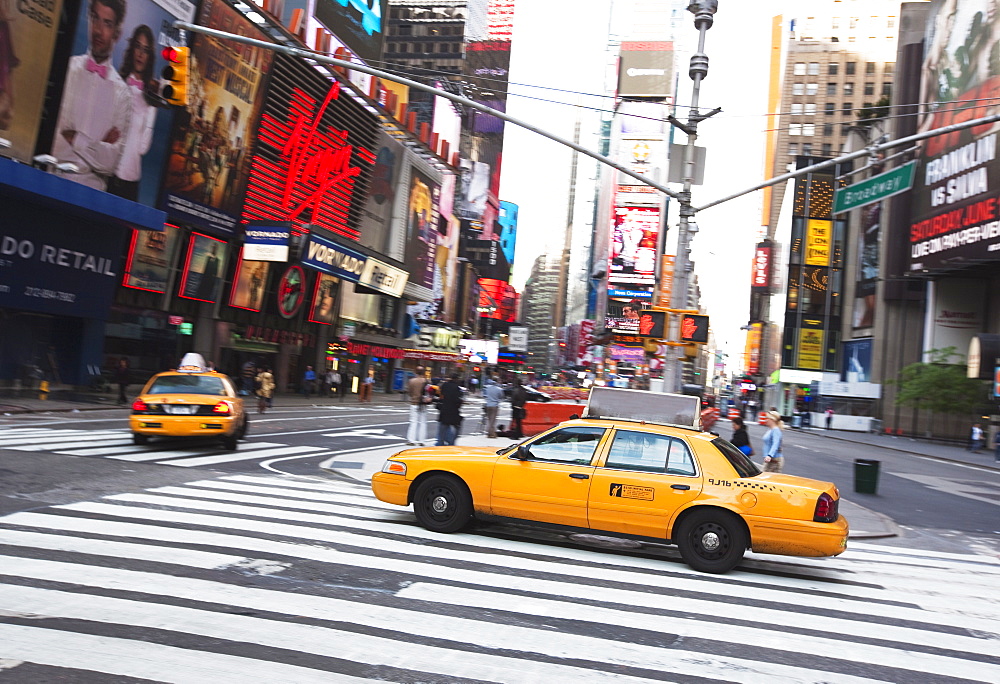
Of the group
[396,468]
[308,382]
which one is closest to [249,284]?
[308,382]

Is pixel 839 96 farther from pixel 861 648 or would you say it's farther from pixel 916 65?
pixel 861 648

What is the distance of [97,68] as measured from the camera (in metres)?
26.1

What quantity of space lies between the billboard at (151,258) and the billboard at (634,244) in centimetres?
7967

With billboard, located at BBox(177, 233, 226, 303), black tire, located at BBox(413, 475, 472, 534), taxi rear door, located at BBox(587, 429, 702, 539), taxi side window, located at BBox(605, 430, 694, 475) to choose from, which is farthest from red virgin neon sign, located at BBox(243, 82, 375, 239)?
taxi rear door, located at BBox(587, 429, 702, 539)

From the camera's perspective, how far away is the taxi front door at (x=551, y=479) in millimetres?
8516

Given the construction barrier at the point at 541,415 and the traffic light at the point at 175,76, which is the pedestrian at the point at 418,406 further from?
the traffic light at the point at 175,76

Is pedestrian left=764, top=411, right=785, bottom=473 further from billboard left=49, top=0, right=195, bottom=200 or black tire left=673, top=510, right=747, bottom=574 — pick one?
billboard left=49, top=0, right=195, bottom=200

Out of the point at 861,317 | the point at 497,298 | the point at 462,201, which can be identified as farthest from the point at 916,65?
the point at 497,298

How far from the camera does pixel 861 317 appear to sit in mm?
77250

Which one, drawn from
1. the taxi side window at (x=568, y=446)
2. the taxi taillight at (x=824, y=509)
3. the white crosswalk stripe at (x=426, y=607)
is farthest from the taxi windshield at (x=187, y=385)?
the taxi taillight at (x=824, y=509)

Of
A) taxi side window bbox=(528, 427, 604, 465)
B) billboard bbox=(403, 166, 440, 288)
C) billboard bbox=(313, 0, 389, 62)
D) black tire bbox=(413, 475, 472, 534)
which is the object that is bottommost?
black tire bbox=(413, 475, 472, 534)

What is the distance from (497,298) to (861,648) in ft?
480

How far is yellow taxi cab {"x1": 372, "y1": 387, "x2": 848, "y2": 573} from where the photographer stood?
817cm

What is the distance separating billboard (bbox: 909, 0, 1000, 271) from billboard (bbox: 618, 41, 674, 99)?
84884 mm
